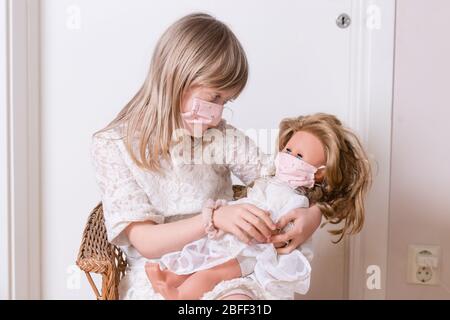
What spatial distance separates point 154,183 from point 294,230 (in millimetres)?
355

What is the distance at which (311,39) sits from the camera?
1.59m

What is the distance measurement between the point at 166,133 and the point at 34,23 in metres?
0.72

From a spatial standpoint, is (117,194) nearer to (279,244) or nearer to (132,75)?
(279,244)

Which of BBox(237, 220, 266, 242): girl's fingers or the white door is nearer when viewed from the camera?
BBox(237, 220, 266, 242): girl's fingers

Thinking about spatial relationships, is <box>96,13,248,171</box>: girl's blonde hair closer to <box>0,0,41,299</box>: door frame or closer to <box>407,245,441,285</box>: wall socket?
<box>0,0,41,299</box>: door frame

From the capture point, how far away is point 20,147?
165 centimetres

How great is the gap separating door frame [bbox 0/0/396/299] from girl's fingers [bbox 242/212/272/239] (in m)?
0.59

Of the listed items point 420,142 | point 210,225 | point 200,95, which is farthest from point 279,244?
point 420,142

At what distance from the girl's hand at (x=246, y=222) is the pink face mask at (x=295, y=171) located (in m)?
0.11

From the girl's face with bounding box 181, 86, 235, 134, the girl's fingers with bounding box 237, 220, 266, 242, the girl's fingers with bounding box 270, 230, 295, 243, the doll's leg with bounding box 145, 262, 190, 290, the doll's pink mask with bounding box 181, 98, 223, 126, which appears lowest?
the doll's leg with bounding box 145, 262, 190, 290

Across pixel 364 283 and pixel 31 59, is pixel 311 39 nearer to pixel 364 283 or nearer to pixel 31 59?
pixel 364 283

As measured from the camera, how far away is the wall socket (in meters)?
1.62

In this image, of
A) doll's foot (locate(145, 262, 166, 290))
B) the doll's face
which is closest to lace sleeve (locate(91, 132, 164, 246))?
doll's foot (locate(145, 262, 166, 290))

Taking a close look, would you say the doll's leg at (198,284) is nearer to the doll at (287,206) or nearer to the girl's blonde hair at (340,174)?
the doll at (287,206)
